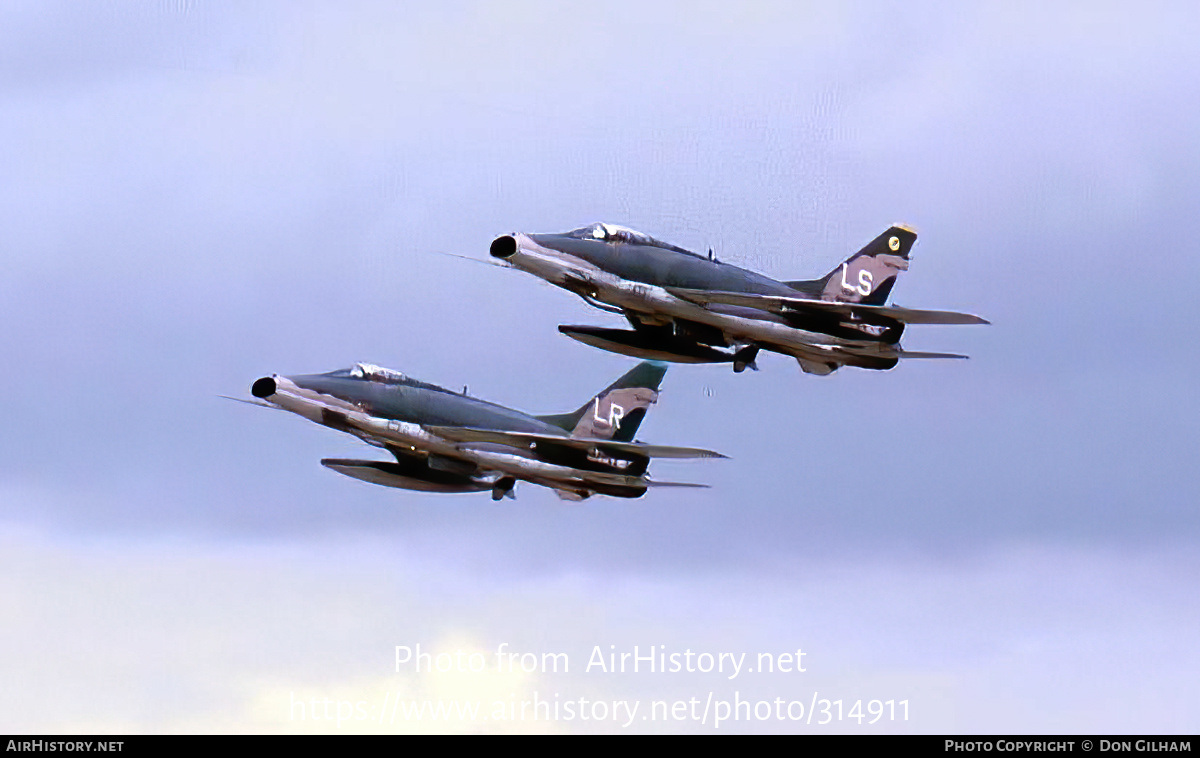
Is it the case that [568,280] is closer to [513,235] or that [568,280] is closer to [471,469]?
[513,235]

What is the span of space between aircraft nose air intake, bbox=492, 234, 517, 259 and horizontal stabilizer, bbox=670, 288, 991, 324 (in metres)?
5.88

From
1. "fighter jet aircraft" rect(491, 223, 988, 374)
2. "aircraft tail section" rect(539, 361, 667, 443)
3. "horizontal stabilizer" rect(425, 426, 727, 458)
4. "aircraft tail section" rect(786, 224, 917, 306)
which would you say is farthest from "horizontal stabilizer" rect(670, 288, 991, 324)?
"aircraft tail section" rect(539, 361, 667, 443)

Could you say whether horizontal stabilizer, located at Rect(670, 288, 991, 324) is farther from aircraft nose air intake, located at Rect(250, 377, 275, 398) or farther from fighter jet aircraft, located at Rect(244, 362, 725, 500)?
aircraft nose air intake, located at Rect(250, 377, 275, 398)

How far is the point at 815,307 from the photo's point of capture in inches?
4550

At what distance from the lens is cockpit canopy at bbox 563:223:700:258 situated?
376 ft

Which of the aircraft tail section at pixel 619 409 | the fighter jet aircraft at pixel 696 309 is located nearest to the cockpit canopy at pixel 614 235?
the fighter jet aircraft at pixel 696 309

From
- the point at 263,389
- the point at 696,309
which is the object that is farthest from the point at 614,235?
the point at 263,389

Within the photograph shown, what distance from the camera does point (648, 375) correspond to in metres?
124

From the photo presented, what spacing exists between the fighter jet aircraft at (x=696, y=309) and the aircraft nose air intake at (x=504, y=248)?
3 centimetres

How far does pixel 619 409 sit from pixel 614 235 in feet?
34.5

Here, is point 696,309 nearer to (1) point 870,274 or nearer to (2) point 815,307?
(2) point 815,307
